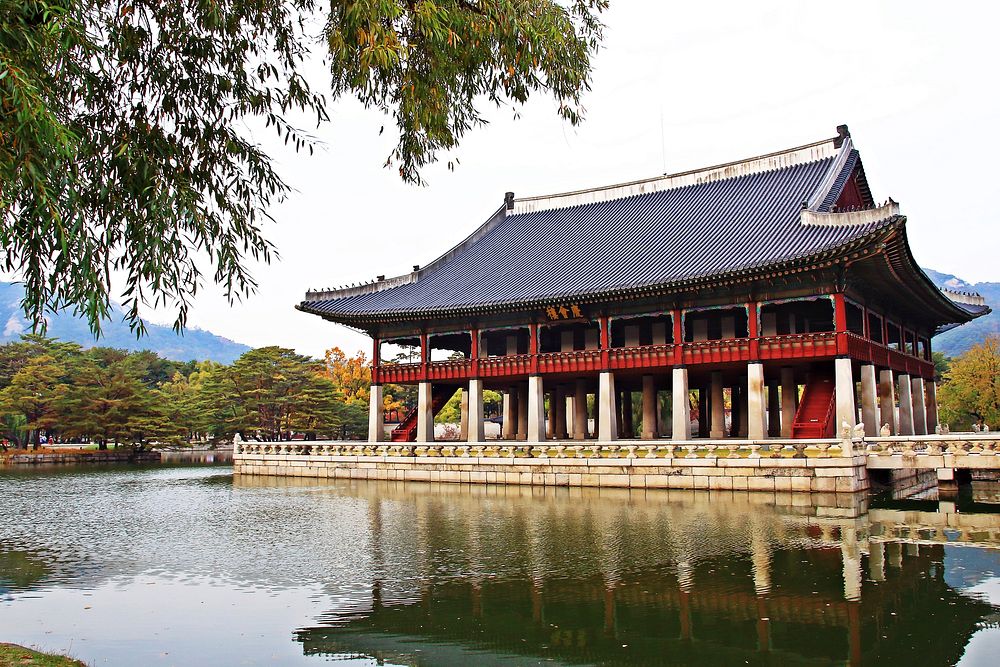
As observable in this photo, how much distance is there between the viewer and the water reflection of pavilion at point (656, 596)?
9.38 m

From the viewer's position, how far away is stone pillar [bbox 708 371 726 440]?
35969 millimetres

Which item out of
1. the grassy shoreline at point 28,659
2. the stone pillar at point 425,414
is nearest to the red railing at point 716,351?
the stone pillar at point 425,414

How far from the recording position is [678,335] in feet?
108

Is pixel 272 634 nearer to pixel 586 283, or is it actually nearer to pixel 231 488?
pixel 231 488

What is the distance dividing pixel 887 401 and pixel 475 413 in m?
18.7

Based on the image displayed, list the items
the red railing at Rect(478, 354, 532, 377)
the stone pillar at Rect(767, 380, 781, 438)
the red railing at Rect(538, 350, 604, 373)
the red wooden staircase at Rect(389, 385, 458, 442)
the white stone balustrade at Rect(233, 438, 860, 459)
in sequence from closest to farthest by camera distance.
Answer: the white stone balustrade at Rect(233, 438, 860, 459) → the red railing at Rect(538, 350, 604, 373) → the red railing at Rect(478, 354, 532, 377) → the red wooden staircase at Rect(389, 385, 458, 442) → the stone pillar at Rect(767, 380, 781, 438)

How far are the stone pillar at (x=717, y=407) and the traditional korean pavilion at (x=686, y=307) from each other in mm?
98

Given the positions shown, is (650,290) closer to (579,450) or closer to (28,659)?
(579,450)

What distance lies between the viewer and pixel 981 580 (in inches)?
504

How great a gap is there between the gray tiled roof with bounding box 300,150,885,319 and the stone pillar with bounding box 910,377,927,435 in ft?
40.3

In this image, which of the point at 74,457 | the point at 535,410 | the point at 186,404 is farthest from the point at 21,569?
the point at 186,404

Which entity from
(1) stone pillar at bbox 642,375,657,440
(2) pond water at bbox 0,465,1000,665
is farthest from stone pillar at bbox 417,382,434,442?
(2) pond water at bbox 0,465,1000,665

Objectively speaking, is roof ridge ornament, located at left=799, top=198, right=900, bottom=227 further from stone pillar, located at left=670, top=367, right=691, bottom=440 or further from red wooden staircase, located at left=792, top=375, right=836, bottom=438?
stone pillar, located at left=670, top=367, right=691, bottom=440

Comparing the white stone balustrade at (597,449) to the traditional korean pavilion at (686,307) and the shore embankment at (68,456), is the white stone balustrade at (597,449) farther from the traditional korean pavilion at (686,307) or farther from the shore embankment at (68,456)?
the shore embankment at (68,456)
